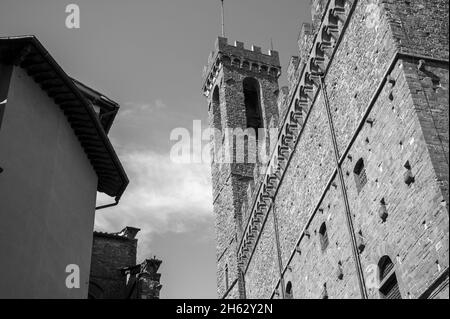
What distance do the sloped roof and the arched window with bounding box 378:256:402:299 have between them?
6074 mm

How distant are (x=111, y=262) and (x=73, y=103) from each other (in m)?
6.46

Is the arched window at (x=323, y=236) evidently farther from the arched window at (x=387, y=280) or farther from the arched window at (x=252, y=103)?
the arched window at (x=252, y=103)

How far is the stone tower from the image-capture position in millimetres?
22016

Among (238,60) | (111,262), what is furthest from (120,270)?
(238,60)

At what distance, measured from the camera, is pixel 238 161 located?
23734mm

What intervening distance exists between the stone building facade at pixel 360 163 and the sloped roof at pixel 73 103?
4.27 m

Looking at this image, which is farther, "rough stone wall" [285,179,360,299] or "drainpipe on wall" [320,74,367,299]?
"rough stone wall" [285,179,360,299]

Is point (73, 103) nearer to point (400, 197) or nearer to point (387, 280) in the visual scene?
point (400, 197)

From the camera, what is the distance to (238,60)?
2736 cm

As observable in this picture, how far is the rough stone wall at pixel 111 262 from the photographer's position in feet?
54.8

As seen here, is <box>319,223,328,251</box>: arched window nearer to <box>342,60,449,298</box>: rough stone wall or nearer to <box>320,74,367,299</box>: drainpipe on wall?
<box>320,74,367,299</box>: drainpipe on wall

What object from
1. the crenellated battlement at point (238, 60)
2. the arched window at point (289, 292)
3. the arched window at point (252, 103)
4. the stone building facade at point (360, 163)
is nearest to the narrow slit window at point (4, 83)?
the stone building facade at point (360, 163)

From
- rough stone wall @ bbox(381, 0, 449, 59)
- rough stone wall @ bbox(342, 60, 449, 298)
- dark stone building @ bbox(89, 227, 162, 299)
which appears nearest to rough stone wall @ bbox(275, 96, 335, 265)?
rough stone wall @ bbox(342, 60, 449, 298)

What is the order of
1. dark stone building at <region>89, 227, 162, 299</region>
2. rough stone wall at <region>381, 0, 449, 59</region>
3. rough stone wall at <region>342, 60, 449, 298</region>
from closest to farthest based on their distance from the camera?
rough stone wall at <region>342, 60, 449, 298</region>
rough stone wall at <region>381, 0, 449, 59</region>
dark stone building at <region>89, 227, 162, 299</region>
